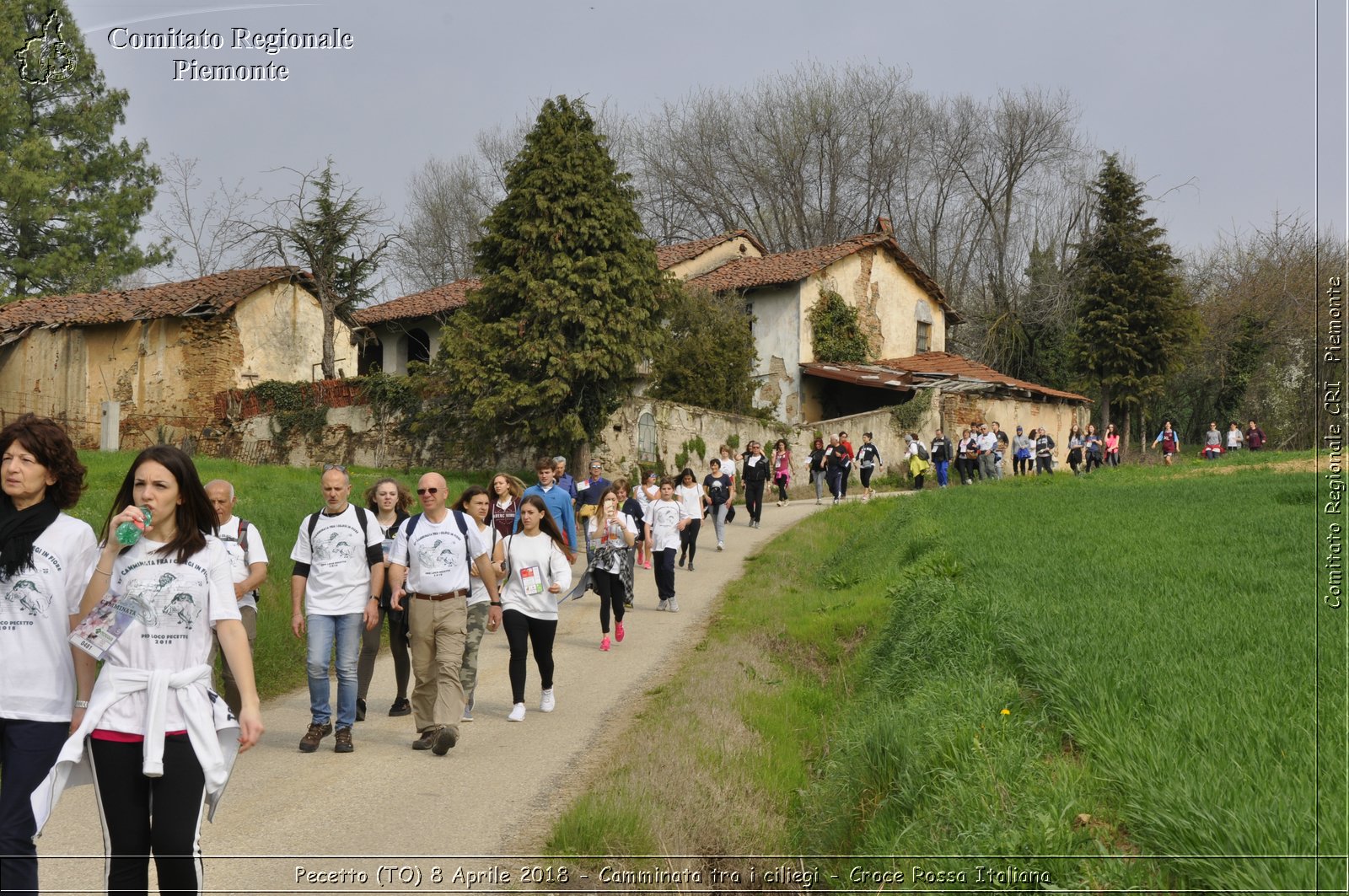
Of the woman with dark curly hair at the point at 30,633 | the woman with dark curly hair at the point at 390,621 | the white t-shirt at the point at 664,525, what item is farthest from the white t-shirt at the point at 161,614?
the white t-shirt at the point at 664,525

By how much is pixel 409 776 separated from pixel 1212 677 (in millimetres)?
4796

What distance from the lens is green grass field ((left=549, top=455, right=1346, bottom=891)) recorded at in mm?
4410

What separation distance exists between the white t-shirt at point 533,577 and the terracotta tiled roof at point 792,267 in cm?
3251

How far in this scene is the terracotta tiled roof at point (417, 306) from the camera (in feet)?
136

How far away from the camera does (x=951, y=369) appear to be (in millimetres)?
40688

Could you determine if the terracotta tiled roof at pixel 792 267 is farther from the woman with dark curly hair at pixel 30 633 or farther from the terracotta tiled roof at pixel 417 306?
the woman with dark curly hair at pixel 30 633

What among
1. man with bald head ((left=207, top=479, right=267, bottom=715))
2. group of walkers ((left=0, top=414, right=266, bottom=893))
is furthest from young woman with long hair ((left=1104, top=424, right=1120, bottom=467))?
group of walkers ((left=0, top=414, right=266, bottom=893))

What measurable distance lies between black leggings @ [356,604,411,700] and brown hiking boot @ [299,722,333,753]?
0.87 m

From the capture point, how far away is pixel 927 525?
57.1 feet

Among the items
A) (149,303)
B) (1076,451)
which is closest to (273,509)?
(149,303)

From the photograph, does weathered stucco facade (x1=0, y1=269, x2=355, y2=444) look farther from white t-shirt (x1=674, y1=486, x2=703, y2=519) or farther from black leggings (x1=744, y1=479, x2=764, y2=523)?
white t-shirt (x1=674, y1=486, x2=703, y2=519)

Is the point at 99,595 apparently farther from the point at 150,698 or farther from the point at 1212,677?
the point at 1212,677

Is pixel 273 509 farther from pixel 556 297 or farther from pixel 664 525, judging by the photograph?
pixel 556 297

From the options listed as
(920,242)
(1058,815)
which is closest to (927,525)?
(1058,815)
